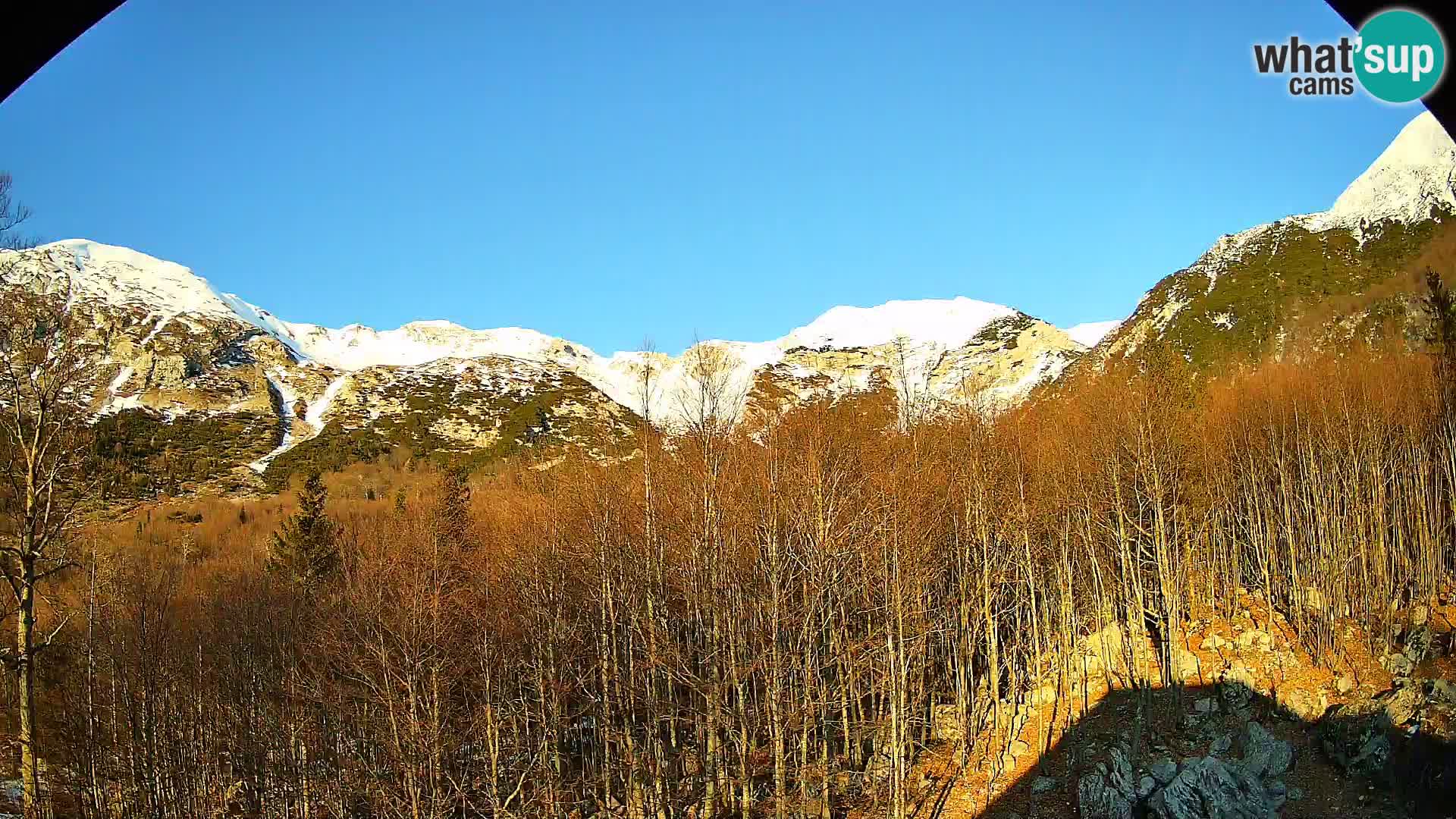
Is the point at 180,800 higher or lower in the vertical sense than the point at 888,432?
lower

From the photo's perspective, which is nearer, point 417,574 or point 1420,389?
point 417,574

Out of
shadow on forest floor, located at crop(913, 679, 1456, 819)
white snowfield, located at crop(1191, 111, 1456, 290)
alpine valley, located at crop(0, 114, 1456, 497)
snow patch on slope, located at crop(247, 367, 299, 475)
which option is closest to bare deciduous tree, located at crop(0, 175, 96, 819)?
alpine valley, located at crop(0, 114, 1456, 497)

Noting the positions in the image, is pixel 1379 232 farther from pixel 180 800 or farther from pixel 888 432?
pixel 180 800

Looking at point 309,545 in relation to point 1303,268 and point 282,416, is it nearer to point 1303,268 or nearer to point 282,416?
point 1303,268

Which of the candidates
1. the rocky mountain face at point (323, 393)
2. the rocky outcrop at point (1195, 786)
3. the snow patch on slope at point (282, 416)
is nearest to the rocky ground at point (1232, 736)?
the rocky outcrop at point (1195, 786)

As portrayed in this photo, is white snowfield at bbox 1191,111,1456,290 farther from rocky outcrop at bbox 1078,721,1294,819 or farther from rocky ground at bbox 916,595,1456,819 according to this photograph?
rocky outcrop at bbox 1078,721,1294,819

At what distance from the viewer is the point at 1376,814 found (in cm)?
2048

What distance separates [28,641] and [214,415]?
13377cm

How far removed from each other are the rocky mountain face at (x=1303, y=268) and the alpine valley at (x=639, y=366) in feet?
0.94

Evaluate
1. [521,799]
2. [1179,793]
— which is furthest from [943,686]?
[521,799]

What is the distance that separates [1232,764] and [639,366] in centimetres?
2020

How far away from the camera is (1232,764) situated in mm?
21703

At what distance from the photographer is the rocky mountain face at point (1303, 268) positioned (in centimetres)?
6390

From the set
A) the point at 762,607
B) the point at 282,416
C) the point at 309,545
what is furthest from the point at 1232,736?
the point at 282,416
